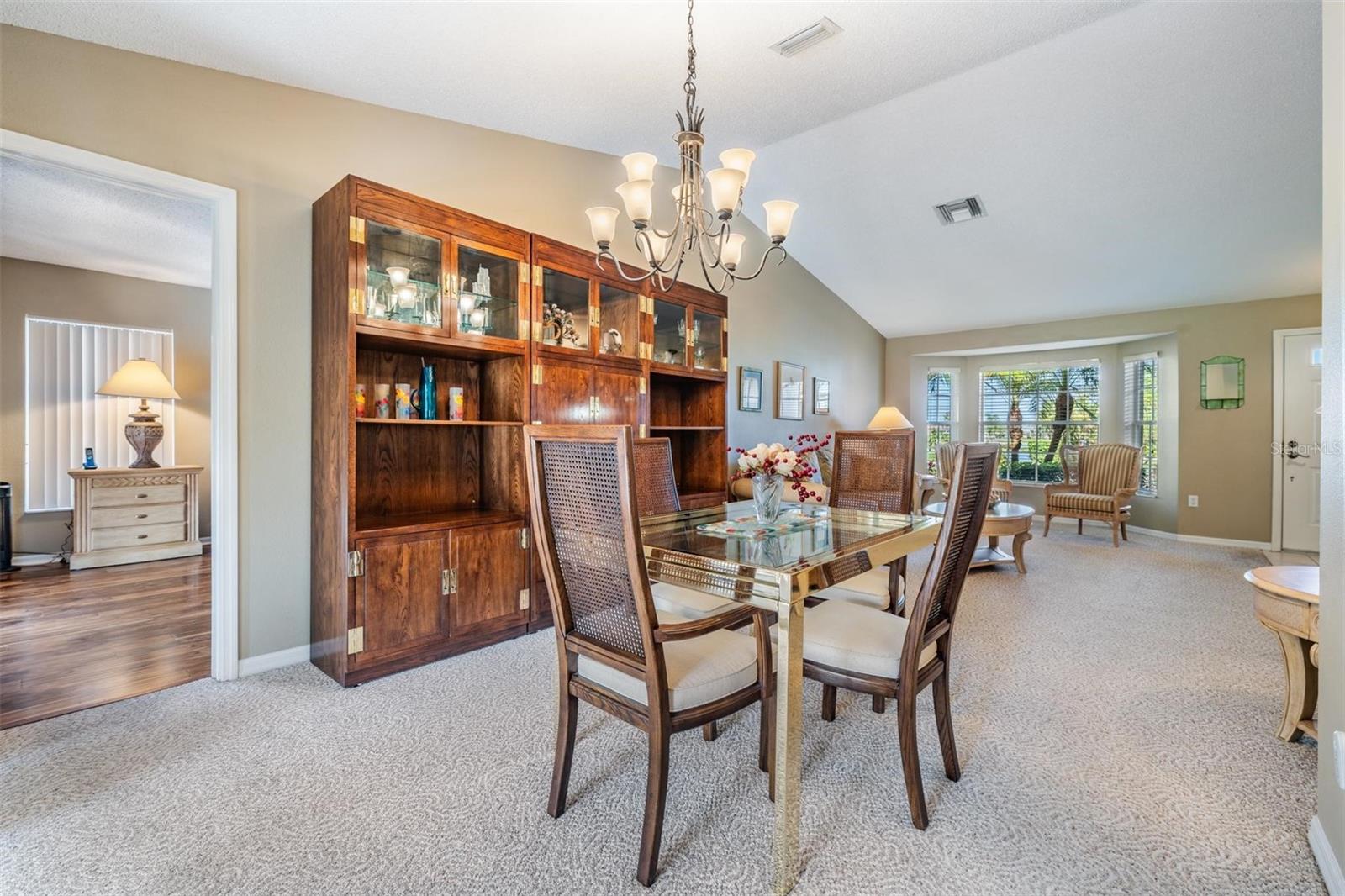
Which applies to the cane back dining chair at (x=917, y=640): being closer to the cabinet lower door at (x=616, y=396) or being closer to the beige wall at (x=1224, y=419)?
the cabinet lower door at (x=616, y=396)

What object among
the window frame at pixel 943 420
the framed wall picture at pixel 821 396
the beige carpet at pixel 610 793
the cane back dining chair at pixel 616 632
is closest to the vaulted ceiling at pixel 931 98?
the framed wall picture at pixel 821 396

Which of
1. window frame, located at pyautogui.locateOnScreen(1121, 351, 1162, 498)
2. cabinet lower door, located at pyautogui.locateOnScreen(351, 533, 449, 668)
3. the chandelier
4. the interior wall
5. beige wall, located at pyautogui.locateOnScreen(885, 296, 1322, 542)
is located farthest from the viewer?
window frame, located at pyautogui.locateOnScreen(1121, 351, 1162, 498)

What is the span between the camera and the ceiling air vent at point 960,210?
184 inches

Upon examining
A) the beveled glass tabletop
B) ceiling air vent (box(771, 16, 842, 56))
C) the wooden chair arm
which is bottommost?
the wooden chair arm

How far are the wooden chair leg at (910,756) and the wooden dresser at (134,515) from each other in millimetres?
5823

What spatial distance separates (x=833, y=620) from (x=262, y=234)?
9.56 ft

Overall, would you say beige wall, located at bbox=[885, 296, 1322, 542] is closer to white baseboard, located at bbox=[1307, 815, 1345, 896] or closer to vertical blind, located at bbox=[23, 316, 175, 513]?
white baseboard, located at bbox=[1307, 815, 1345, 896]

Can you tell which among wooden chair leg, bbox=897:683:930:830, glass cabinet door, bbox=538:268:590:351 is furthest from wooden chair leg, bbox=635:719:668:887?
glass cabinet door, bbox=538:268:590:351

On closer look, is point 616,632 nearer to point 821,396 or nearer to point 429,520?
point 429,520

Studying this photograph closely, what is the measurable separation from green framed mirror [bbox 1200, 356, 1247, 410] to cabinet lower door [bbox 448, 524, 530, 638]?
22.4ft

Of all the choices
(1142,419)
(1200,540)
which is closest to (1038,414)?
(1142,419)

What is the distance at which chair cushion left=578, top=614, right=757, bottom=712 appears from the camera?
150 centimetres

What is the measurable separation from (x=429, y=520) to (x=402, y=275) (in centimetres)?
117

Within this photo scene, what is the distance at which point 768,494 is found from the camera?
2.21m
